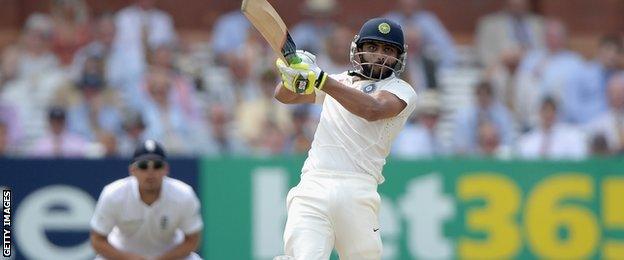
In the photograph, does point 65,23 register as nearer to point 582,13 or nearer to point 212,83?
point 212,83

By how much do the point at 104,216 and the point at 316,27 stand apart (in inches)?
216

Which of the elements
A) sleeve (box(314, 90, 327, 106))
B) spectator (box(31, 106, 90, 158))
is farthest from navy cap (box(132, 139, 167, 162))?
spectator (box(31, 106, 90, 158))

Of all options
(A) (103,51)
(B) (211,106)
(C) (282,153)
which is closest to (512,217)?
(C) (282,153)

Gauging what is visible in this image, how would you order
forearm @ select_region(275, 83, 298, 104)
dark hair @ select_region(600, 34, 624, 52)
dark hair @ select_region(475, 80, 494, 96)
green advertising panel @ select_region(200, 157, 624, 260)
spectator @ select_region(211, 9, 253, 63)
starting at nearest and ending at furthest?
forearm @ select_region(275, 83, 298, 104)
green advertising panel @ select_region(200, 157, 624, 260)
dark hair @ select_region(475, 80, 494, 96)
dark hair @ select_region(600, 34, 624, 52)
spectator @ select_region(211, 9, 253, 63)

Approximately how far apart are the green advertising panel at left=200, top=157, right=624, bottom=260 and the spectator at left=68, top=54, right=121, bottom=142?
170cm

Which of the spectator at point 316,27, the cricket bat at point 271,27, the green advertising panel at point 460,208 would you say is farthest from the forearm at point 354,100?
the spectator at point 316,27

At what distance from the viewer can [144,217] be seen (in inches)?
407

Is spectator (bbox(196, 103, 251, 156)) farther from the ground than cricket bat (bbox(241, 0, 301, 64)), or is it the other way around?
spectator (bbox(196, 103, 251, 156))

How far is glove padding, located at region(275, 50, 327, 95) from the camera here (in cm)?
761

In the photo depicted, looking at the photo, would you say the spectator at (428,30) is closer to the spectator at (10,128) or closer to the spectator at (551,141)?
the spectator at (551,141)

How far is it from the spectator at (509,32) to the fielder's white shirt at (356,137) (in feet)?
24.2

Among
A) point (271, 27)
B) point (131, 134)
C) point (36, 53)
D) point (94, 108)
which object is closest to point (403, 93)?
point (271, 27)

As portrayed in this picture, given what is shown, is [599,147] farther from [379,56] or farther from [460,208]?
[379,56]

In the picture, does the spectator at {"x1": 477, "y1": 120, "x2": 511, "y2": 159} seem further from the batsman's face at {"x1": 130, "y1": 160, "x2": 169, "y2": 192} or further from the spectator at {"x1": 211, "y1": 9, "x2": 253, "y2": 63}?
the batsman's face at {"x1": 130, "y1": 160, "x2": 169, "y2": 192}
